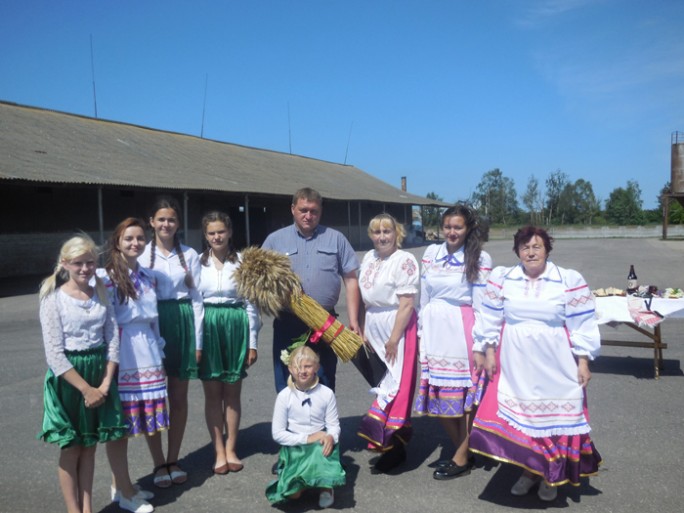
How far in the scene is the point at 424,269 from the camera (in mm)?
4215

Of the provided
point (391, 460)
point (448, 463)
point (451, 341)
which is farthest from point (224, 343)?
point (448, 463)

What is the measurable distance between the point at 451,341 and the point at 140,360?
200 cm

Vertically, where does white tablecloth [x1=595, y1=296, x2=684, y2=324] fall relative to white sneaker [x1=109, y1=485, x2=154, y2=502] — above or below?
above

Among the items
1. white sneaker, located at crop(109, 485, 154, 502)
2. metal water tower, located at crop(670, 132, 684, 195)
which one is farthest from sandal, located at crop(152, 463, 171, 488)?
metal water tower, located at crop(670, 132, 684, 195)

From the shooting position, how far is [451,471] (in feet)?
12.9

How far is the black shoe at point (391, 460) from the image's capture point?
13.3ft

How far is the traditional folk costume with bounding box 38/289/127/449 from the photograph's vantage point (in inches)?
125

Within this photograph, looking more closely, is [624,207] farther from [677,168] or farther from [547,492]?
[547,492]

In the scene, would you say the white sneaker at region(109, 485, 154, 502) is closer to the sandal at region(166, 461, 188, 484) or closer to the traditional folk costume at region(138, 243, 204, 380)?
the sandal at region(166, 461, 188, 484)

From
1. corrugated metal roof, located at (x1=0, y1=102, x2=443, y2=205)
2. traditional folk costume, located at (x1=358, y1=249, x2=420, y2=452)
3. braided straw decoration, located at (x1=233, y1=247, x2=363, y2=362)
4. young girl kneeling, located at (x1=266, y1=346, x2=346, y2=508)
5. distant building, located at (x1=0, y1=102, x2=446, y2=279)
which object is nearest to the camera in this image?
young girl kneeling, located at (x1=266, y1=346, x2=346, y2=508)

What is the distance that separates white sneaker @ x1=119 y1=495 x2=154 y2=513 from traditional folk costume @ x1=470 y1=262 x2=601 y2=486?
2.01m

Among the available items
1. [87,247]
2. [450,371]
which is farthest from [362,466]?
[87,247]

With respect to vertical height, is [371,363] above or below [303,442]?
above

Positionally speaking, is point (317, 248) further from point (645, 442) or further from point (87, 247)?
point (645, 442)
